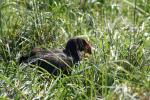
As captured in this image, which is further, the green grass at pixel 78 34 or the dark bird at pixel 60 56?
the dark bird at pixel 60 56

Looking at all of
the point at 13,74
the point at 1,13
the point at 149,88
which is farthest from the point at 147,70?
the point at 1,13

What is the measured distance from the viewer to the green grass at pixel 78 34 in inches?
178

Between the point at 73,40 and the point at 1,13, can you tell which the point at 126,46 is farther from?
the point at 1,13

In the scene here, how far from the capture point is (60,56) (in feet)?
18.0

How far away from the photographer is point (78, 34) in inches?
246

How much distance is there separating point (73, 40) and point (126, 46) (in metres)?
0.70

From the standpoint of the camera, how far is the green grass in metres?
4.53

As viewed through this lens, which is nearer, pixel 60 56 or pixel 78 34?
pixel 60 56

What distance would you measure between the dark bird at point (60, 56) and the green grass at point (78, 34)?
0.37 ft

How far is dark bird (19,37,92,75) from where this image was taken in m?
5.36

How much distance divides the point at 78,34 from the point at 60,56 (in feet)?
2.67

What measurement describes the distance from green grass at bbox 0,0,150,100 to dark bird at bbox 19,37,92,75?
0.11 meters

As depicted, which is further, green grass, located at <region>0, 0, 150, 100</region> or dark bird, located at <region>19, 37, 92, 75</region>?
dark bird, located at <region>19, 37, 92, 75</region>

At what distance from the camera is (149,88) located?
397 cm
